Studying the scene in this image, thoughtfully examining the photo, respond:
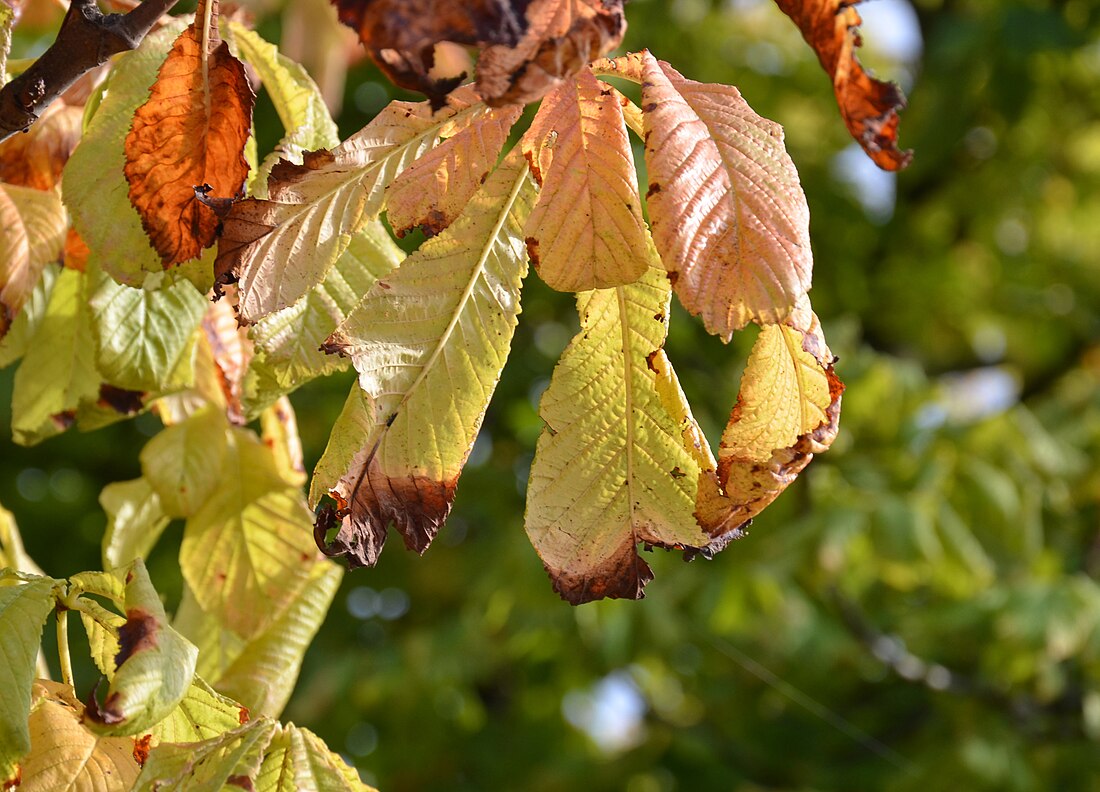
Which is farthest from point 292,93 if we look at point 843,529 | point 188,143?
point 843,529

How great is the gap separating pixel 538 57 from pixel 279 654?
1.87 ft

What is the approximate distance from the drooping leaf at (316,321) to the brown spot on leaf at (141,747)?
216 mm

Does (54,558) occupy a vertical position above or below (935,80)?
below

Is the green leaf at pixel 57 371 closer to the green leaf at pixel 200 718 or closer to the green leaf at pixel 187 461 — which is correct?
the green leaf at pixel 187 461

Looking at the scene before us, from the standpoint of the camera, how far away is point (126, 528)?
0.91 metres

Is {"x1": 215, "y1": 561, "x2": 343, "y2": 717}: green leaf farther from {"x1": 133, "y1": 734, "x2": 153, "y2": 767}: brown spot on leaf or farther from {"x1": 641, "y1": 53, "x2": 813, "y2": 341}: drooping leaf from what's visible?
{"x1": 641, "y1": 53, "x2": 813, "y2": 341}: drooping leaf

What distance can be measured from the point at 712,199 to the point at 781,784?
3.38m

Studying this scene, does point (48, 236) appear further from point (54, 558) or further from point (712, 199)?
point (54, 558)

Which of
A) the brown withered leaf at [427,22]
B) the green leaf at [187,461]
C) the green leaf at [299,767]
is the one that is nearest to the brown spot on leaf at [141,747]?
the green leaf at [299,767]

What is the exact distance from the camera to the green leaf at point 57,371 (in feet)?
2.84

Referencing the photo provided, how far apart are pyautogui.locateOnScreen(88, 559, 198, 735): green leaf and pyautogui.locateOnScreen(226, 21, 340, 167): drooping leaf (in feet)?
0.93

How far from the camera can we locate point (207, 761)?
23.0 inches

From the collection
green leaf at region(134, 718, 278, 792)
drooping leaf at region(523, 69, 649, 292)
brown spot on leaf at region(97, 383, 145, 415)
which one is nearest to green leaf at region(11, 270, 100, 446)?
brown spot on leaf at region(97, 383, 145, 415)

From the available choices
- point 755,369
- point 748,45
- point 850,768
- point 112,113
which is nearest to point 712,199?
point 755,369
